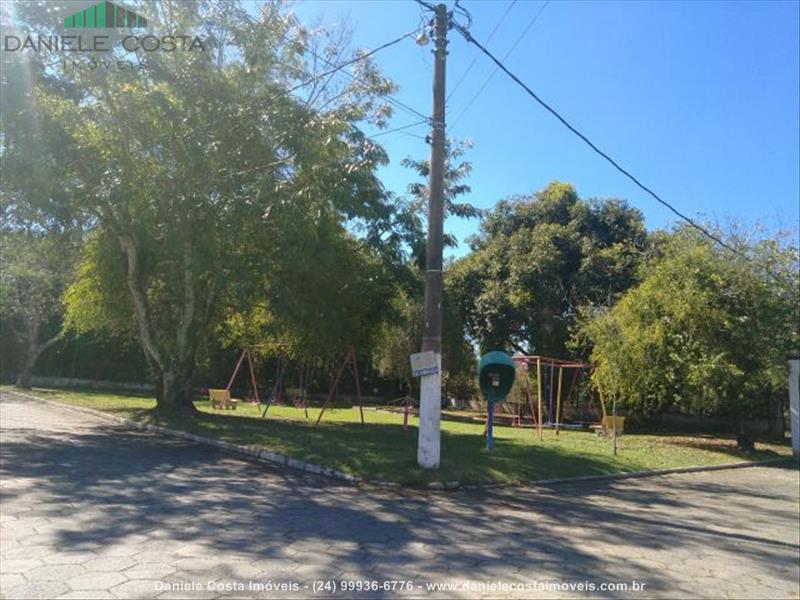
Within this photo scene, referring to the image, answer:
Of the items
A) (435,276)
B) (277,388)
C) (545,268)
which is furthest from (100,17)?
(545,268)

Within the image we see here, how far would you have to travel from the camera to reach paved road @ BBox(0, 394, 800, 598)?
546 centimetres

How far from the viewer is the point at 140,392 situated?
3122cm

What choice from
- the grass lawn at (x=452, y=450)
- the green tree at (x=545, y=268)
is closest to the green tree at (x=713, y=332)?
the grass lawn at (x=452, y=450)

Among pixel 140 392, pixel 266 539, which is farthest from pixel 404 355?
pixel 266 539

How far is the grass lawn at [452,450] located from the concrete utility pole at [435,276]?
0.54 metres

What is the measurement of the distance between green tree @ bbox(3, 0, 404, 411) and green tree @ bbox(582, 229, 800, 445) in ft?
30.5

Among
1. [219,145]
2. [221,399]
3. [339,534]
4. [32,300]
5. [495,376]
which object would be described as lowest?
[339,534]

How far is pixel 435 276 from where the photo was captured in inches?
449

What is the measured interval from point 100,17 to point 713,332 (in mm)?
17196

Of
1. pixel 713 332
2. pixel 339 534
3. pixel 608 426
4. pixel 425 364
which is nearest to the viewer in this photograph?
pixel 339 534

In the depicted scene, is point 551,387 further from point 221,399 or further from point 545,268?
point 221,399

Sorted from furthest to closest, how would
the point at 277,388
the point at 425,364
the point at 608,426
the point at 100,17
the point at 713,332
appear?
the point at 277,388 → the point at 608,426 → the point at 713,332 → the point at 100,17 → the point at 425,364

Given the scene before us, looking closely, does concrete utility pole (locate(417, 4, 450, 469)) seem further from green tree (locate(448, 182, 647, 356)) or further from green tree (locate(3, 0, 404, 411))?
green tree (locate(448, 182, 647, 356))

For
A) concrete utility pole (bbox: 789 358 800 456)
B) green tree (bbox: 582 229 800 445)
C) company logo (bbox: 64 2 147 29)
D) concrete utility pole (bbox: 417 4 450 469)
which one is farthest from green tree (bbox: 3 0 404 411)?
concrete utility pole (bbox: 789 358 800 456)
